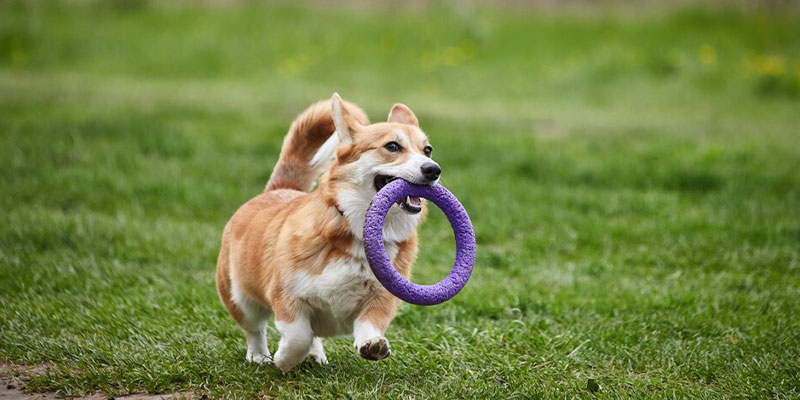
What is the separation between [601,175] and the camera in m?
8.76

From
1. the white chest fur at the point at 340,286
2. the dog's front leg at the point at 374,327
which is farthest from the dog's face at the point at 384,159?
the dog's front leg at the point at 374,327

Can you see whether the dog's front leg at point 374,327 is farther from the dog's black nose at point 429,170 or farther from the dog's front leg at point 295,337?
the dog's black nose at point 429,170

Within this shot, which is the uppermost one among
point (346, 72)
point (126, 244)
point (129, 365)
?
point (129, 365)

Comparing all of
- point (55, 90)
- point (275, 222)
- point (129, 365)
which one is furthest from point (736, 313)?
point (55, 90)

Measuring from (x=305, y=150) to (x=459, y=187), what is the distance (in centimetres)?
387

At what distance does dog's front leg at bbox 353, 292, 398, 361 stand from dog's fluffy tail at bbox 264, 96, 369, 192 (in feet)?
3.23

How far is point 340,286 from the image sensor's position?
3.72 m

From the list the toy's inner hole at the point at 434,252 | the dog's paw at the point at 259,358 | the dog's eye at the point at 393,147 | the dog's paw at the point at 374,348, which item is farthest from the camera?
the toy's inner hole at the point at 434,252

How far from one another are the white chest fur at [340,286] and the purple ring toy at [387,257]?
0.17 meters

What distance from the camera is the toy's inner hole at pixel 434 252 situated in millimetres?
6023

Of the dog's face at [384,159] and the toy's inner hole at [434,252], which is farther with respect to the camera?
the toy's inner hole at [434,252]

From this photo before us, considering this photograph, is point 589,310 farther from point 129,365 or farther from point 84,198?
point 84,198

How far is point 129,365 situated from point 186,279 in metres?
1.71

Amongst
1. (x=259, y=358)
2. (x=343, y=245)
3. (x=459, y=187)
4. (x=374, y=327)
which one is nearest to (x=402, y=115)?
(x=343, y=245)
